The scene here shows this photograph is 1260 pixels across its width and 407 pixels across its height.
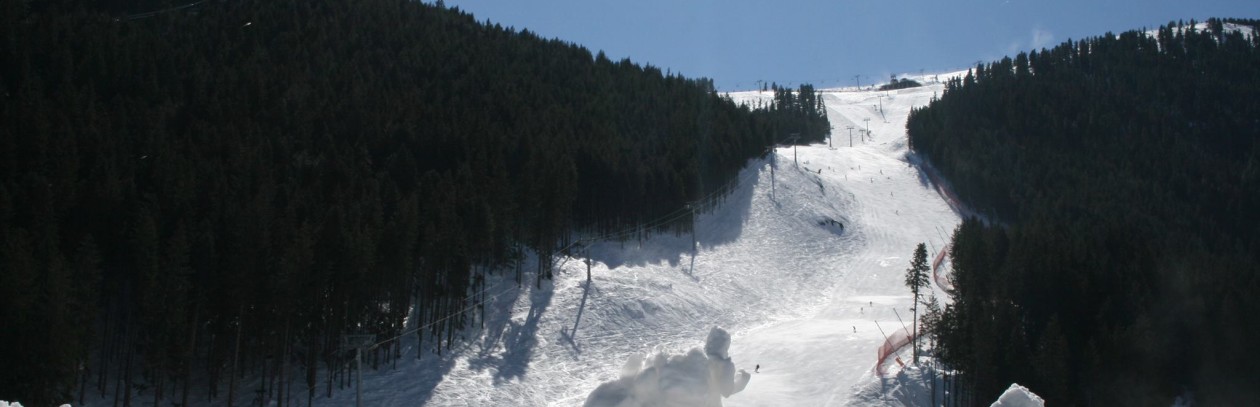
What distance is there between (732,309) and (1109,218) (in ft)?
126

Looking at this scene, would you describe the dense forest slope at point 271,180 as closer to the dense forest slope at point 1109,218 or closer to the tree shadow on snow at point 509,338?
the tree shadow on snow at point 509,338

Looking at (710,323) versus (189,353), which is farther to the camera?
(710,323)

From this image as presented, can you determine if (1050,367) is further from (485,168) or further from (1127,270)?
(485,168)

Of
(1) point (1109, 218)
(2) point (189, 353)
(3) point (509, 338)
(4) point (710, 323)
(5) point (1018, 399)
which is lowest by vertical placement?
(4) point (710, 323)

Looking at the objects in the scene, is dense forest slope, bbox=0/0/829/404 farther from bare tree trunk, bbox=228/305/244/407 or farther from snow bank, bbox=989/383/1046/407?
snow bank, bbox=989/383/1046/407

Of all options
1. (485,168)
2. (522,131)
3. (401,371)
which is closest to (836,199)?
(522,131)

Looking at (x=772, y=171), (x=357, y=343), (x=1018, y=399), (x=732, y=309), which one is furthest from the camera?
(x=772, y=171)

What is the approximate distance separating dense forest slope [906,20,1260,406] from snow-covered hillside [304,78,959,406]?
6.30m

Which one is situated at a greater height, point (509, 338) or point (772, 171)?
point (772, 171)

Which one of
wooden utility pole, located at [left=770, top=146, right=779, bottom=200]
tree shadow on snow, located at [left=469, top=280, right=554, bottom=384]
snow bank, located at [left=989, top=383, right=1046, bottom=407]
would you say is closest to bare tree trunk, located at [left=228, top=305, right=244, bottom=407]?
tree shadow on snow, located at [left=469, top=280, right=554, bottom=384]

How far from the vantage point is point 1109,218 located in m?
73.8

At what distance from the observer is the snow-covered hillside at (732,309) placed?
39531 millimetres

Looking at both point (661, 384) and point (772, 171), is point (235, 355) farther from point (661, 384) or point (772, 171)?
point (772, 171)

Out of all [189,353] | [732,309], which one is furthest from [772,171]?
[189,353]
